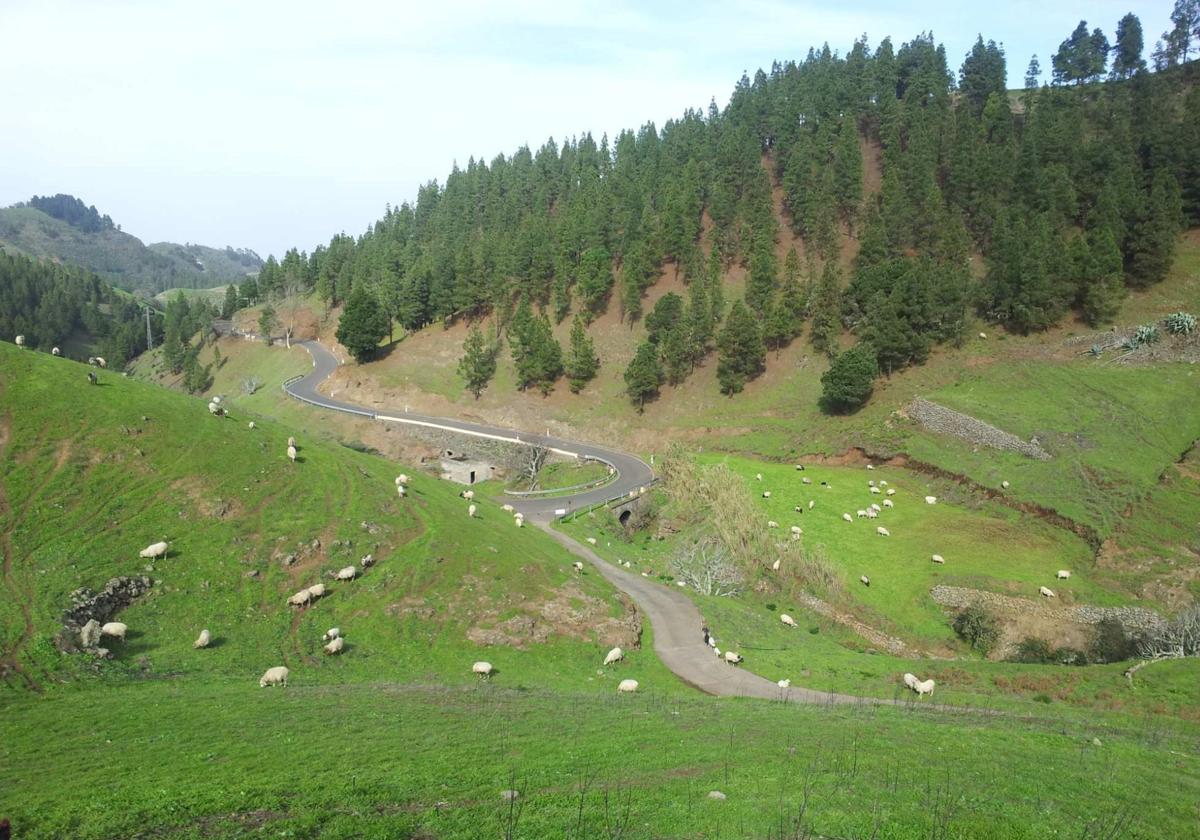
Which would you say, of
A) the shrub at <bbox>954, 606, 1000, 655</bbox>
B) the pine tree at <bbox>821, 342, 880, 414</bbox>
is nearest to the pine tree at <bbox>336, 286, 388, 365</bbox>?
the pine tree at <bbox>821, 342, 880, 414</bbox>

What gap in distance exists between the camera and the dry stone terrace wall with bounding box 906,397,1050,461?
226 feet

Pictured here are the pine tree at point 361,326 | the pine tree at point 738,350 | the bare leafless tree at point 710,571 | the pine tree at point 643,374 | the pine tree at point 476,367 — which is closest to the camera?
the bare leafless tree at point 710,571

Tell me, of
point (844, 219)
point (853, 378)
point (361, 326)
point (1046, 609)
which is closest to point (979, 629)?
point (1046, 609)

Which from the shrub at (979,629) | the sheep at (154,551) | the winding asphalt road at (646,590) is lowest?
the shrub at (979,629)

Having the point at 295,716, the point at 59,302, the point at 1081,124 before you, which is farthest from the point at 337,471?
the point at 59,302

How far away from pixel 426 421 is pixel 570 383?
2293cm

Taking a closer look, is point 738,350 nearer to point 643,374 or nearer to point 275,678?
point 643,374

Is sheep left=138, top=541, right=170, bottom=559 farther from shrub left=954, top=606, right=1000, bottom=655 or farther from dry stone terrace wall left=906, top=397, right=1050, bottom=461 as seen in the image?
dry stone terrace wall left=906, top=397, right=1050, bottom=461

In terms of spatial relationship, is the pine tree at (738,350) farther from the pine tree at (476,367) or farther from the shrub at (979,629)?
the shrub at (979,629)

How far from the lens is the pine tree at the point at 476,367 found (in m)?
111

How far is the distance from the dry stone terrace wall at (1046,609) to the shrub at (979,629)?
180 cm

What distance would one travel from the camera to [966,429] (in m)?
74.1

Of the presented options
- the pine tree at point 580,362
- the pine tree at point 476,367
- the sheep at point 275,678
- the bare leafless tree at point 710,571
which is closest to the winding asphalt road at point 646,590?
the bare leafless tree at point 710,571

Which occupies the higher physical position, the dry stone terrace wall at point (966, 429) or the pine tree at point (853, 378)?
the pine tree at point (853, 378)
